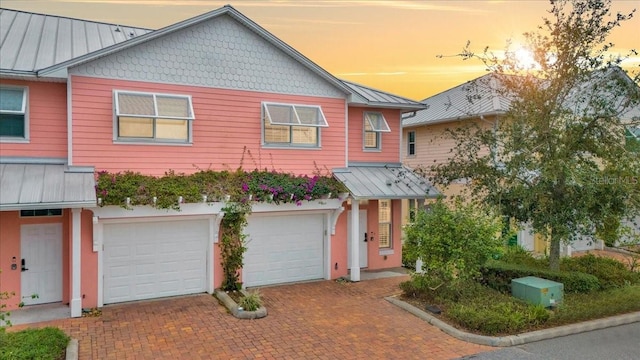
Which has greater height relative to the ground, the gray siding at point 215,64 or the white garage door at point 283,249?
the gray siding at point 215,64

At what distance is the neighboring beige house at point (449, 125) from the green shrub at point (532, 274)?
18.6 ft

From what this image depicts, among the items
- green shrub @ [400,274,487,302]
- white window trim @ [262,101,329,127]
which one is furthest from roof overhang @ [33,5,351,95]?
green shrub @ [400,274,487,302]

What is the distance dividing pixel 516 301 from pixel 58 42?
14.3 metres

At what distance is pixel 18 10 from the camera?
1400 cm

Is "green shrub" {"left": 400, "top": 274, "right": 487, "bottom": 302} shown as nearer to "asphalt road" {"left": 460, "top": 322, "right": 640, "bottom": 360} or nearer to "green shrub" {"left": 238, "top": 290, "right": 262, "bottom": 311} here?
"asphalt road" {"left": 460, "top": 322, "right": 640, "bottom": 360}

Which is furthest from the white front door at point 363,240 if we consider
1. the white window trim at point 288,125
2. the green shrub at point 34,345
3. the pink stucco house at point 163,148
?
the green shrub at point 34,345

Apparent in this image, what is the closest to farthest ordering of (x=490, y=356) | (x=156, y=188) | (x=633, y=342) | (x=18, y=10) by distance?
(x=490, y=356)
(x=633, y=342)
(x=156, y=188)
(x=18, y=10)

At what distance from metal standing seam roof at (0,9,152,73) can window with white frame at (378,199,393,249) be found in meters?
10.1

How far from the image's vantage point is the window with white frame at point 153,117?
11.2m

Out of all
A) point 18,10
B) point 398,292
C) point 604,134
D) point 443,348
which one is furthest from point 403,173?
point 18,10

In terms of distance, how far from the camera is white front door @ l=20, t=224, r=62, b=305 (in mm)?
10695

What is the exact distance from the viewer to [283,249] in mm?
13375

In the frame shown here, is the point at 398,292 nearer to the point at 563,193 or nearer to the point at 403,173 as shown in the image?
the point at 403,173

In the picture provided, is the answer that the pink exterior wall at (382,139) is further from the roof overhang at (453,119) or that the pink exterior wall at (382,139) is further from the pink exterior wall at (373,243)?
the roof overhang at (453,119)
